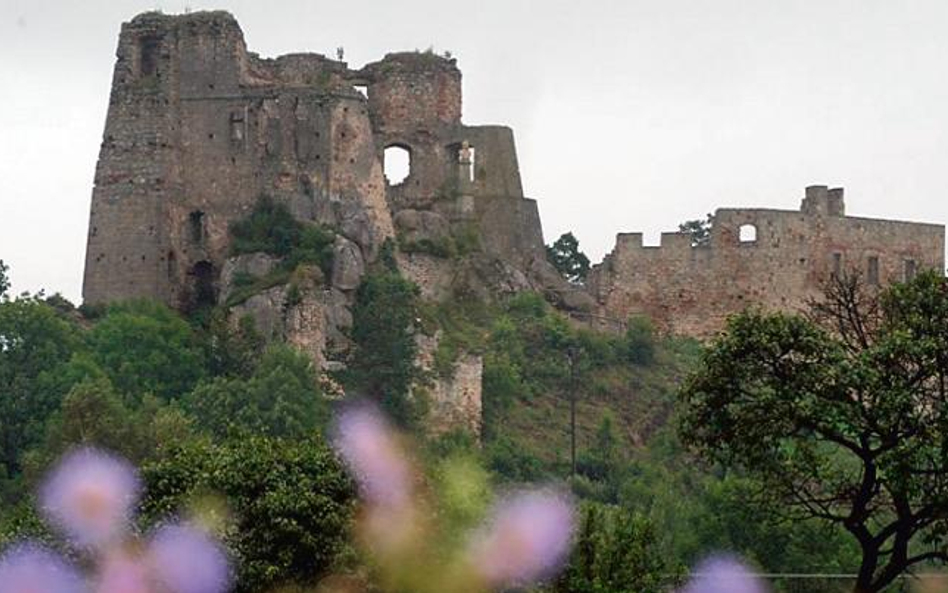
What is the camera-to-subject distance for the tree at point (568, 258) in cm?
7169

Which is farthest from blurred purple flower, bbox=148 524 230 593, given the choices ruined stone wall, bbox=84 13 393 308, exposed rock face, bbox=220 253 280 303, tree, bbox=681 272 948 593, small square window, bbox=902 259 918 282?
small square window, bbox=902 259 918 282

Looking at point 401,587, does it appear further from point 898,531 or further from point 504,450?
point 504,450

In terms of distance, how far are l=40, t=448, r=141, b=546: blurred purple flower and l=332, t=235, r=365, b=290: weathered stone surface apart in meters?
16.3

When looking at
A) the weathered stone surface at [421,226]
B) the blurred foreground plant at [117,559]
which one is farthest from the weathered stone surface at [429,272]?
the blurred foreground plant at [117,559]

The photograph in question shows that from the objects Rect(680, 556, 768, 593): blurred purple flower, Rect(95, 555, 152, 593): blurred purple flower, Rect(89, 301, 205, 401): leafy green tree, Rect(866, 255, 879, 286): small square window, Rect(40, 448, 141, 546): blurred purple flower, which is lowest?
Rect(680, 556, 768, 593): blurred purple flower

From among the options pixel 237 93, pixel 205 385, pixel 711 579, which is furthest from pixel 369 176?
pixel 711 579

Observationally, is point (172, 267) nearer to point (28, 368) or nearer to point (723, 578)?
point (28, 368)

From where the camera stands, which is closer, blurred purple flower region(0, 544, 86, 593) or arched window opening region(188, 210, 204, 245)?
blurred purple flower region(0, 544, 86, 593)

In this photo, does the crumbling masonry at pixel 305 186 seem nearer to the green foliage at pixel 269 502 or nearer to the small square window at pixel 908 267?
the small square window at pixel 908 267

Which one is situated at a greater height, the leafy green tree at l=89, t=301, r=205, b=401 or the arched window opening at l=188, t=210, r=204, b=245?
the arched window opening at l=188, t=210, r=204, b=245

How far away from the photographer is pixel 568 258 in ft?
238

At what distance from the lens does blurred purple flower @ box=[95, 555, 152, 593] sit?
2981cm

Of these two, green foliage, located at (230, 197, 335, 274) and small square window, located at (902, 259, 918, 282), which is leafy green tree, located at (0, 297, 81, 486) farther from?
small square window, located at (902, 259, 918, 282)

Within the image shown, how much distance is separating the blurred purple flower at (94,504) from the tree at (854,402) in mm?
6782
